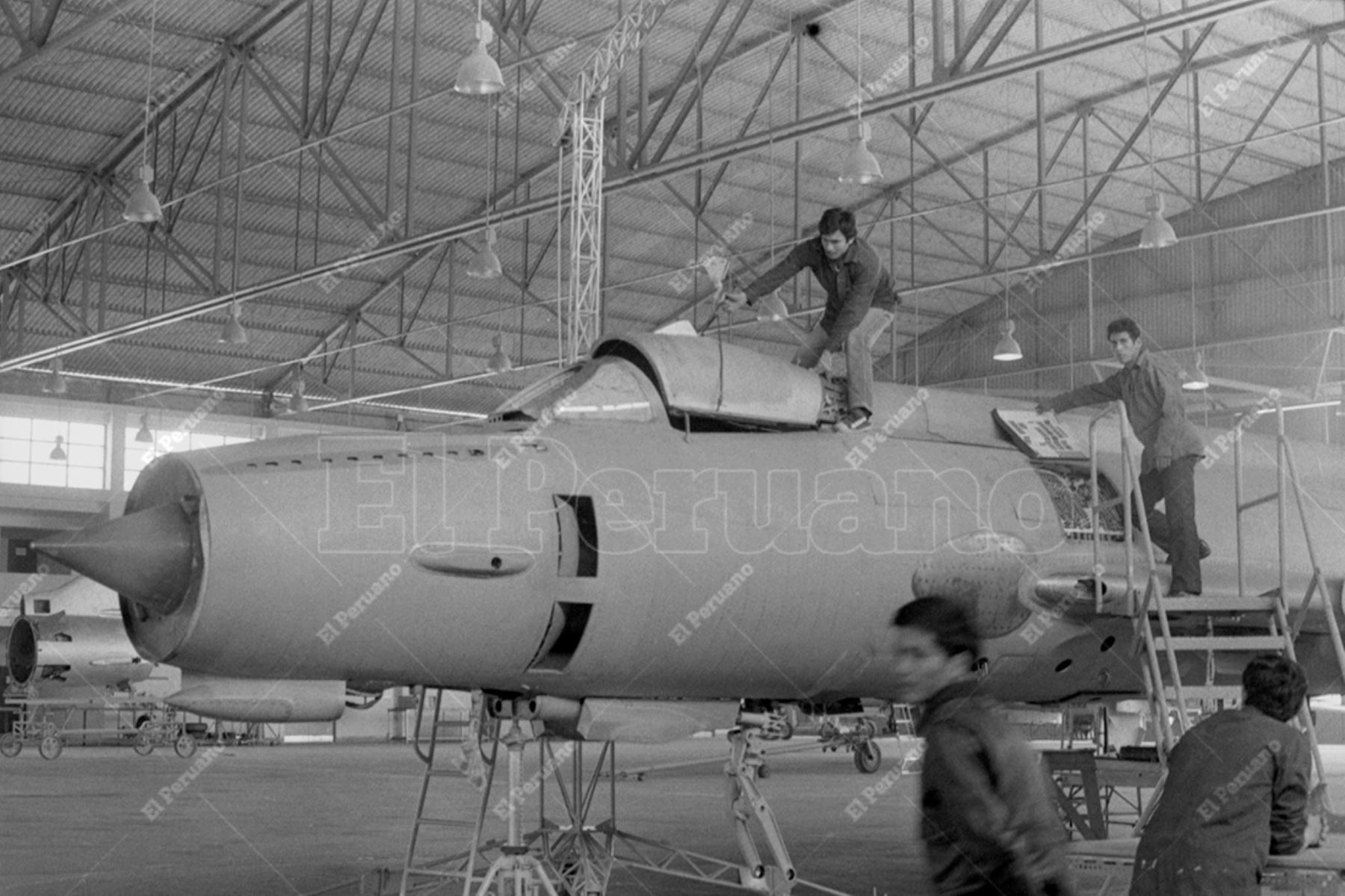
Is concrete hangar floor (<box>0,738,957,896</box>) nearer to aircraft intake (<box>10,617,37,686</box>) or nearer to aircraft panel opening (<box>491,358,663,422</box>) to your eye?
aircraft intake (<box>10,617,37,686</box>)

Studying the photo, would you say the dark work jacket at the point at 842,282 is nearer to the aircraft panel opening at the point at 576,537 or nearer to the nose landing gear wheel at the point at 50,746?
the aircraft panel opening at the point at 576,537

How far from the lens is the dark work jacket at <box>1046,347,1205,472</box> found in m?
9.79

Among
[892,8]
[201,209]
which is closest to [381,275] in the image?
[201,209]

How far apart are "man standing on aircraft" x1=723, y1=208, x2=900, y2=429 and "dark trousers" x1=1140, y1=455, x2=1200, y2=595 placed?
6.38ft

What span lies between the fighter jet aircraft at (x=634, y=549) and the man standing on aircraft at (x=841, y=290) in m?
Answer: 0.38

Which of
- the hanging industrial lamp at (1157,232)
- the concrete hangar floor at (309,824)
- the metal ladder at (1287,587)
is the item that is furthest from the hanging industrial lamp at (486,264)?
the metal ladder at (1287,587)

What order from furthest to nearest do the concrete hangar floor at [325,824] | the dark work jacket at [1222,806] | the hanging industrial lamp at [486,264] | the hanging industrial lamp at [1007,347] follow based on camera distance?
the hanging industrial lamp at [1007,347]
the hanging industrial lamp at [486,264]
the concrete hangar floor at [325,824]
the dark work jacket at [1222,806]

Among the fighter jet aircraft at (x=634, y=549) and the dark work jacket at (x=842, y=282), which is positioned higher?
the dark work jacket at (x=842, y=282)

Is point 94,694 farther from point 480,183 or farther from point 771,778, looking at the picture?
point 771,778

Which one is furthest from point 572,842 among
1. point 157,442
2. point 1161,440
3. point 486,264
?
point 157,442

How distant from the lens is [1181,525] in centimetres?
945

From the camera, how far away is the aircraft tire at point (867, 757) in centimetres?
2717

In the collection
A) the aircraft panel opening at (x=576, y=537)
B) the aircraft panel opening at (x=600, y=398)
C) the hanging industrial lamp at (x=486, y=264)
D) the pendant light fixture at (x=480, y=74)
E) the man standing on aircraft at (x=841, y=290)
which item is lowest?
the aircraft panel opening at (x=576, y=537)

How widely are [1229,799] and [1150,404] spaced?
4454mm
